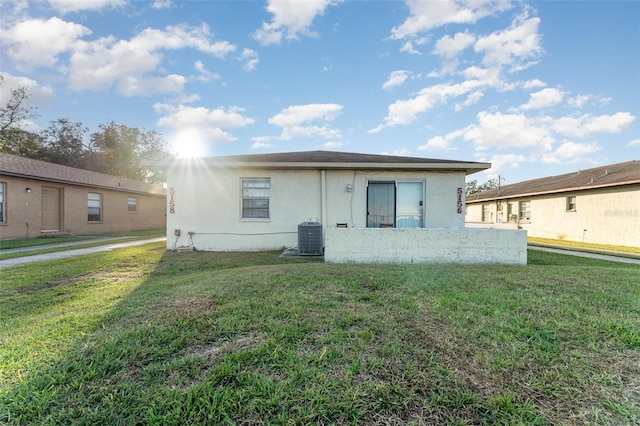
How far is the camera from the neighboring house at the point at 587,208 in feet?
39.2

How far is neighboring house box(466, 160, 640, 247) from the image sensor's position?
470 inches

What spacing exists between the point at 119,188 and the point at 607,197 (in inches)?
1026

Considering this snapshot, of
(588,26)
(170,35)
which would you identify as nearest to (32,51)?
(170,35)

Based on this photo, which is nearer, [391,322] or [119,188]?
[391,322]

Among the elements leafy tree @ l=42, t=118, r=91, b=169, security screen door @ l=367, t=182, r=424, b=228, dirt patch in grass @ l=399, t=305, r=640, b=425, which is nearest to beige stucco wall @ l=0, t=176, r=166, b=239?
leafy tree @ l=42, t=118, r=91, b=169

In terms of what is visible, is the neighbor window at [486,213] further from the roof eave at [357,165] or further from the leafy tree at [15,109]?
the leafy tree at [15,109]

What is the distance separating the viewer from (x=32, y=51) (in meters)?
11.2

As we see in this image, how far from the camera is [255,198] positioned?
891cm

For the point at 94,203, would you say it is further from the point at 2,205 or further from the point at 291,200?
the point at 291,200

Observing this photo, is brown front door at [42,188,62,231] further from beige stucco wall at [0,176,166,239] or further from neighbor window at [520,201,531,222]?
neighbor window at [520,201,531,222]

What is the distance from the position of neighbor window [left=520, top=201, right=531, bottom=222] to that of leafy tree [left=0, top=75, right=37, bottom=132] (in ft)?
122

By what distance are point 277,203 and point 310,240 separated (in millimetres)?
1900

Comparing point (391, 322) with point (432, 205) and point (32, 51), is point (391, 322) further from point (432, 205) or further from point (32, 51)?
point (32, 51)

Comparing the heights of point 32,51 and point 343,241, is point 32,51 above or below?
above
